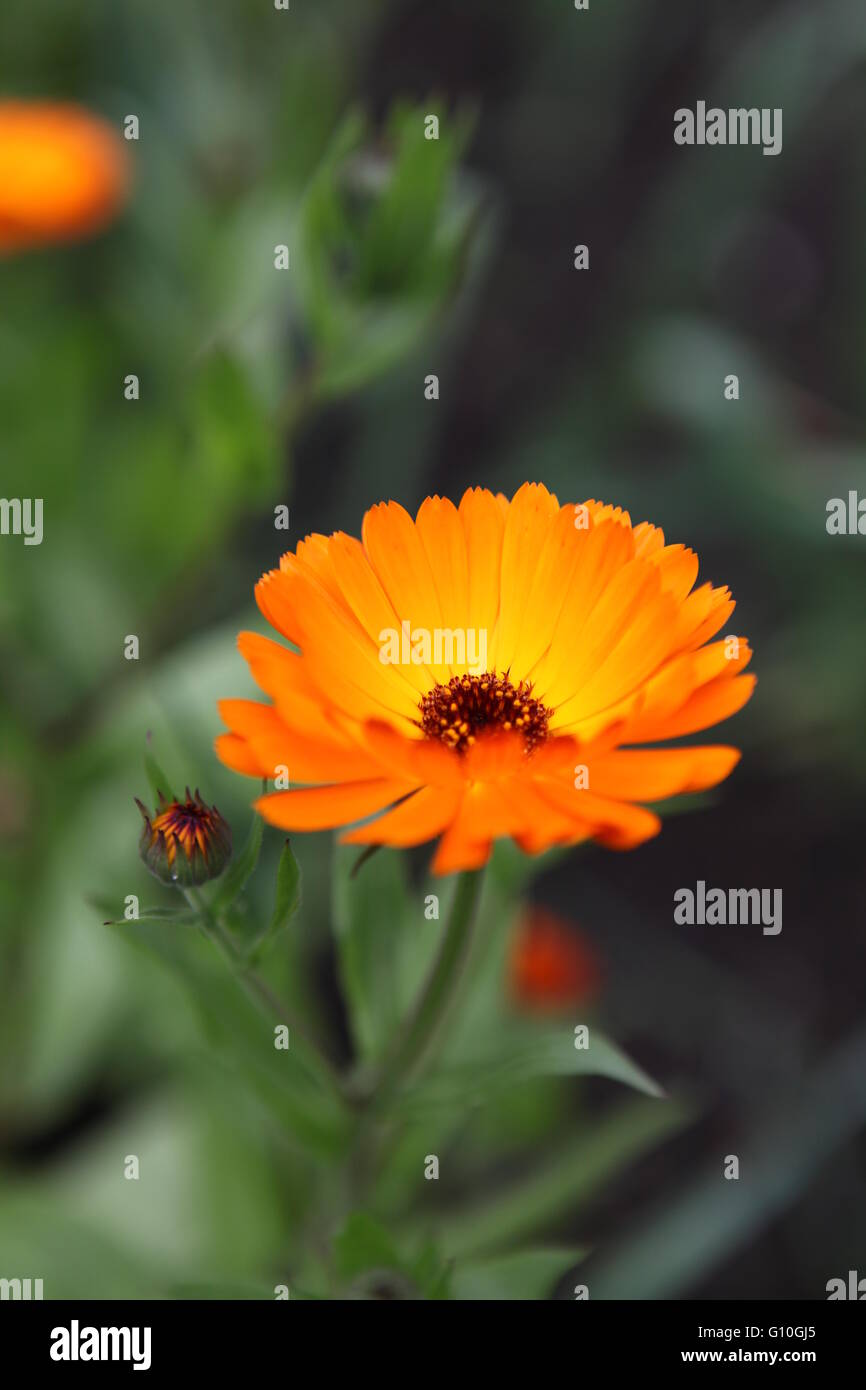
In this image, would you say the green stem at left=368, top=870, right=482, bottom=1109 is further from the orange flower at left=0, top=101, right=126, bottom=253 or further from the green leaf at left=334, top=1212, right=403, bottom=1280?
the orange flower at left=0, top=101, right=126, bottom=253

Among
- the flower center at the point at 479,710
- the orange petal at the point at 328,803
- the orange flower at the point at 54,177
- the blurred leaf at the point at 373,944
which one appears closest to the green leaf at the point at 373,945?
the blurred leaf at the point at 373,944

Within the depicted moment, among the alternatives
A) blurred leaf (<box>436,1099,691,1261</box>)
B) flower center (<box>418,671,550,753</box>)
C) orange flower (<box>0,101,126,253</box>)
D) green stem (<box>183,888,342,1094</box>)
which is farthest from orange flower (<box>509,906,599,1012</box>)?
orange flower (<box>0,101,126,253</box>)

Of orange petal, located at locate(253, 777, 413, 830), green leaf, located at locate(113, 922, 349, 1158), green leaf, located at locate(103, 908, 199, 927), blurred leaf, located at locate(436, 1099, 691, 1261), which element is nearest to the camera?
orange petal, located at locate(253, 777, 413, 830)

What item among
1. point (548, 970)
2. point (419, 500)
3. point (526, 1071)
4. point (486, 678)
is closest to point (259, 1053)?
point (526, 1071)

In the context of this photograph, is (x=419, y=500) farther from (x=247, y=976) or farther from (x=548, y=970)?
(x=247, y=976)

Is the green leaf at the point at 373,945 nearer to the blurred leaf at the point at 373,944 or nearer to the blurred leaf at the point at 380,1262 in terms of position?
the blurred leaf at the point at 373,944

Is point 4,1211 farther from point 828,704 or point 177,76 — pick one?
point 177,76
